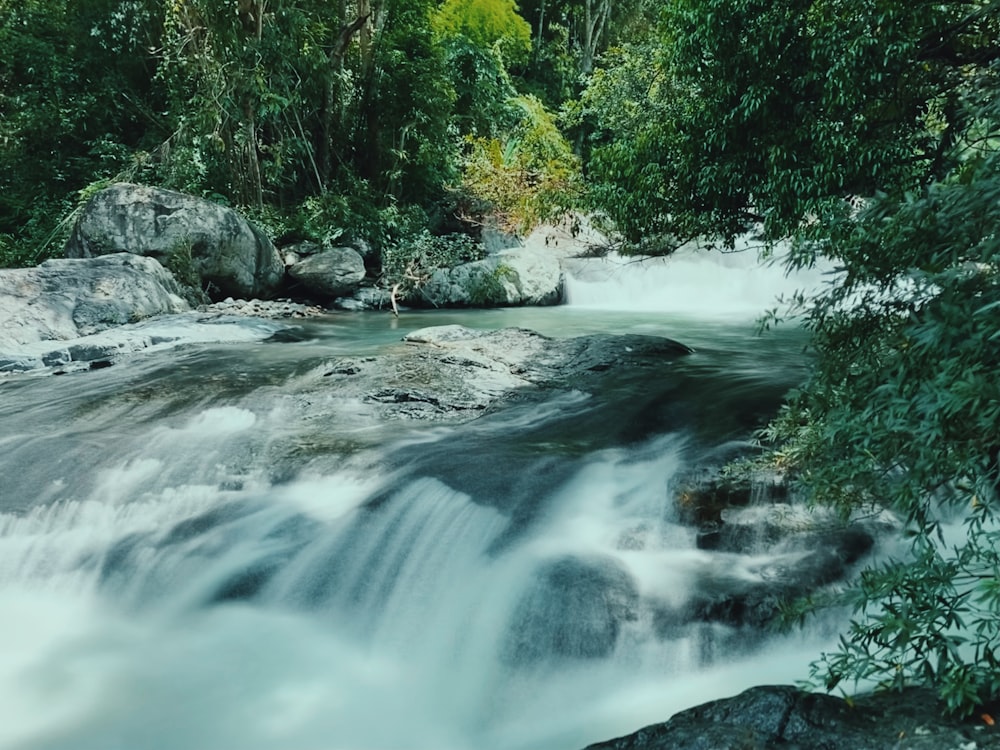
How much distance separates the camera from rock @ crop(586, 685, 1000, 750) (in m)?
2.50

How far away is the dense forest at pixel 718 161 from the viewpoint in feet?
7.89

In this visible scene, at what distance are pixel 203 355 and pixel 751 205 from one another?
662cm

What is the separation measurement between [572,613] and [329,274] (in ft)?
43.0

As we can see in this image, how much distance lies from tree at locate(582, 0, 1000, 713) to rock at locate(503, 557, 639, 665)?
44.8 inches

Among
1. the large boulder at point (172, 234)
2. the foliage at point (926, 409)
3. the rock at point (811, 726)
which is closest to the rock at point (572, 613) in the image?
the rock at point (811, 726)

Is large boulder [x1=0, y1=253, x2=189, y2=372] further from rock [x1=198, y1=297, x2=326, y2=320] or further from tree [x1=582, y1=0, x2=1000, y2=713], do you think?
tree [x1=582, y1=0, x2=1000, y2=713]

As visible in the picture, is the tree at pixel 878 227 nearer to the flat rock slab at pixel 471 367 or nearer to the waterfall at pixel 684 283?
the flat rock slab at pixel 471 367

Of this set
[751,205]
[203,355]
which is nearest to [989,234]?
[751,205]

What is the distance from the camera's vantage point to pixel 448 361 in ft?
27.8

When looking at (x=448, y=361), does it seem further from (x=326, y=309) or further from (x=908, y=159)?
(x=326, y=309)

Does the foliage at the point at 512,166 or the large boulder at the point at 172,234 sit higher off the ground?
the foliage at the point at 512,166

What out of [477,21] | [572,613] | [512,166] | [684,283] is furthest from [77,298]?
[477,21]

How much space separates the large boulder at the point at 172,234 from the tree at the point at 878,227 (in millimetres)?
7974

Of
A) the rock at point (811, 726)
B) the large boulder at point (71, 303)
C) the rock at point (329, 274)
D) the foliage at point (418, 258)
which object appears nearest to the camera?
the rock at point (811, 726)
